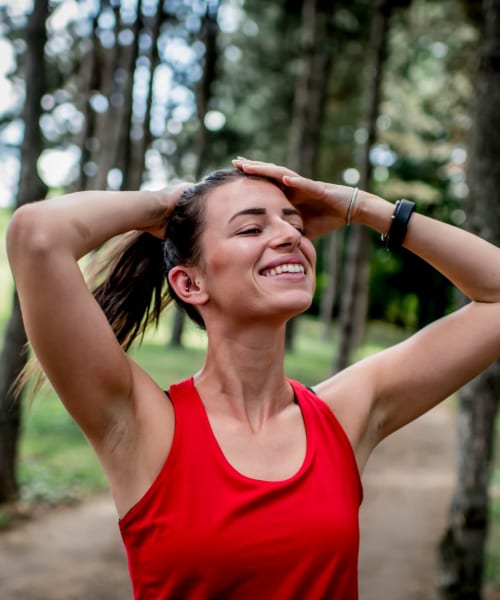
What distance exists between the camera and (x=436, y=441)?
40.7 feet

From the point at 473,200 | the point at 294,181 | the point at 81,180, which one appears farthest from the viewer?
the point at 81,180

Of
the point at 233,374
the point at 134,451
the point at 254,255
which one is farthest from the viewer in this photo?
the point at 233,374

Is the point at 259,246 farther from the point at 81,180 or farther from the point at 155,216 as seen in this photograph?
the point at 81,180

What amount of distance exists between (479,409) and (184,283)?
331 cm

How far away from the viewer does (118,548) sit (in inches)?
267

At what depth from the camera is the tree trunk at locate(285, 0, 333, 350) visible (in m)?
12.6

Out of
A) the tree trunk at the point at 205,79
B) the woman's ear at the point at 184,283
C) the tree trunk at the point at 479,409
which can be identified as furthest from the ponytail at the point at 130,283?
the tree trunk at the point at 205,79

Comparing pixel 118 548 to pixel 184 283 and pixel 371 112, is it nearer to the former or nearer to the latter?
pixel 184 283

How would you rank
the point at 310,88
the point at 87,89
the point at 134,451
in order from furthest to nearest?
the point at 310,88, the point at 87,89, the point at 134,451

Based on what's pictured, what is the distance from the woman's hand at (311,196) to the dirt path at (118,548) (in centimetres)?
454

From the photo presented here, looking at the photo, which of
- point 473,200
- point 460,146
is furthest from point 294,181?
point 460,146

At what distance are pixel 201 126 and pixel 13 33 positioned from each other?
4716 millimetres

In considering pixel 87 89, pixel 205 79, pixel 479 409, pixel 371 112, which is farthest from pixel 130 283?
pixel 205 79

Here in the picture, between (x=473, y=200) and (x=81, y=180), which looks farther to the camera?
(x=81, y=180)
